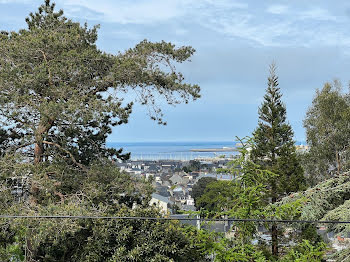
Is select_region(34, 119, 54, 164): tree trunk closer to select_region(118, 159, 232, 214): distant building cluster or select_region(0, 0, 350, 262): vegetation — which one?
select_region(0, 0, 350, 262): vegetation

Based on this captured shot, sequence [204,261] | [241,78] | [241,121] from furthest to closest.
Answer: [241,78]
[241,121]
[204,261]

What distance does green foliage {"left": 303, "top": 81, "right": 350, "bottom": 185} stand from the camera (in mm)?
13023

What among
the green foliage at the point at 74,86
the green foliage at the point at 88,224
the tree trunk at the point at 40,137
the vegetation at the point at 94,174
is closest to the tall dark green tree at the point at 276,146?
the vegetation at the point at 94,174

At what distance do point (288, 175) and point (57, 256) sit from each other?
25.5ft

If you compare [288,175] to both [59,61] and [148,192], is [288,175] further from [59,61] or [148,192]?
[59,61]

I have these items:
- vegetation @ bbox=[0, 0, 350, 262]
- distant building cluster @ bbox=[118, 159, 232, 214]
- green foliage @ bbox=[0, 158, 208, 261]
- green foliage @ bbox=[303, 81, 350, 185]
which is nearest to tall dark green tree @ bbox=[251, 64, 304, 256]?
green foliage @ bbox=[303, 81, 350, 185]

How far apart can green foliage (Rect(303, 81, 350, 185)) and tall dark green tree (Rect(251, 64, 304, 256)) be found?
2.47m

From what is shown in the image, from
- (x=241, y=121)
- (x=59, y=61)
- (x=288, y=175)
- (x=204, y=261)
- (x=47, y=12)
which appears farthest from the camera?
(x=241, y=121)

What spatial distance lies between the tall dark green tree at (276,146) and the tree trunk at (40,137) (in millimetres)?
6557

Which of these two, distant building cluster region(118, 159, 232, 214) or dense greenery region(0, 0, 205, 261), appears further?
distant building cluster region(118, 159, 232, 214)

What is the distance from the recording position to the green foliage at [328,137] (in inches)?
513

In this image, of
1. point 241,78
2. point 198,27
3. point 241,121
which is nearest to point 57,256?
point 241,121

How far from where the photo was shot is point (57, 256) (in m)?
5.53

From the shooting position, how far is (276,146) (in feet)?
37.8
